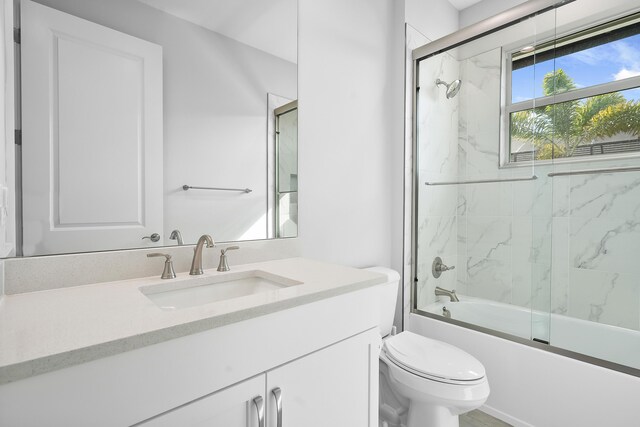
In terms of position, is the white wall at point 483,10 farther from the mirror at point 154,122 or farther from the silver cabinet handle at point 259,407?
the silver cabinet handle at point 259,407

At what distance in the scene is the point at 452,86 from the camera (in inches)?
80.6

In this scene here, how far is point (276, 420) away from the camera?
0.77m

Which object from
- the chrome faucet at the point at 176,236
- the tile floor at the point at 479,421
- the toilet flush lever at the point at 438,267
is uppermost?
the chrome faucet at the point at 176,236

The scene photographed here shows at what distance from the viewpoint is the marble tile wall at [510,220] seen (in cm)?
177

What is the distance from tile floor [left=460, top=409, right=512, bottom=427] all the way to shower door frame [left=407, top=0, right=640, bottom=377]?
0.43 meters

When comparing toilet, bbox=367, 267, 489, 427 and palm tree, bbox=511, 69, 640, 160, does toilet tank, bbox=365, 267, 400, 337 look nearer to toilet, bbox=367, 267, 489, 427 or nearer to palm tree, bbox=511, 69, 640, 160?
toilet, bbox=367, 267, 489, 427

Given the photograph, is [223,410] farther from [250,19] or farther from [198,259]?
[250,19]

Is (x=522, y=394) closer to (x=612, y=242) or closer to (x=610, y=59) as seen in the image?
(x=612, y=242)

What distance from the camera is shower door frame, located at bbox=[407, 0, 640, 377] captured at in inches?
58.1

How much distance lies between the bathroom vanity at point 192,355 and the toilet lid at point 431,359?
34 cm

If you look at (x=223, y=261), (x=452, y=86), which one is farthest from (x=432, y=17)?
(x=223, y=261)

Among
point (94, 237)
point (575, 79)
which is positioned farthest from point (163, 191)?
point (575, 79)

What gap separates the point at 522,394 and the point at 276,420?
57.0 inches

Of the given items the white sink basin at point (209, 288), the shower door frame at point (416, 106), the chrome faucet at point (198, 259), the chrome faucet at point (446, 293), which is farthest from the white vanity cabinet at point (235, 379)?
the chrome faucet at point (446, 293)
